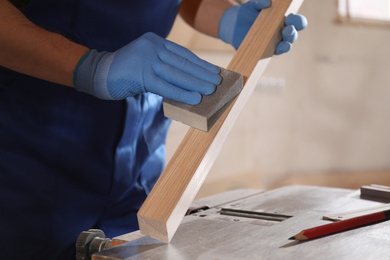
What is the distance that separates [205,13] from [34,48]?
0.66m

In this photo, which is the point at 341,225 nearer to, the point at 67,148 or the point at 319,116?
the point at 67,148

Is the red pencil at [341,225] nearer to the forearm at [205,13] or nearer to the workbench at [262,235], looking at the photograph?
the workbench at [262,235]

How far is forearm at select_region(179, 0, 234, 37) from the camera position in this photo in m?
1.36

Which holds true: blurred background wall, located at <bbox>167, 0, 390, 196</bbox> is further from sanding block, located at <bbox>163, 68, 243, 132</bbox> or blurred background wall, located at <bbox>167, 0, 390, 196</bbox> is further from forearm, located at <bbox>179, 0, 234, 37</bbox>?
sanding block, located at <bbox>163, 68, 243, 132</bbox>

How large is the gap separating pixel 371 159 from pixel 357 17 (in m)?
0.99

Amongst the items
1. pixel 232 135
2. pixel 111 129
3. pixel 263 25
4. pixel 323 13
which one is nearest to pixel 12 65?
pixel 111 129

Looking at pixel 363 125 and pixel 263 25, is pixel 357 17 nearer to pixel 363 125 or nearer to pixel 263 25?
pixel 363 125

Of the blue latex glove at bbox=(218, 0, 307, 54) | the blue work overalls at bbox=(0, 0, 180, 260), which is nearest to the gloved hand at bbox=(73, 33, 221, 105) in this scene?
the blue work overalls at bbox=(0, 0, 180, 260)

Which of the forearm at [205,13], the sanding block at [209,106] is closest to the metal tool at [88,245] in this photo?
the sanding block at [209,106]

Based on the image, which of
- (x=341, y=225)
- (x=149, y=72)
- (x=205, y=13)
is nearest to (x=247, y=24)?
(x=205, y=13)

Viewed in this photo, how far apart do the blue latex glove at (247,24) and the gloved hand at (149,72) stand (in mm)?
325

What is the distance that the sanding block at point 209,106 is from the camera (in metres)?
0.73

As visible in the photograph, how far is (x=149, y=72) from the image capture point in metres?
0.81

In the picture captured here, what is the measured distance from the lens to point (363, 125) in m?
3.16
